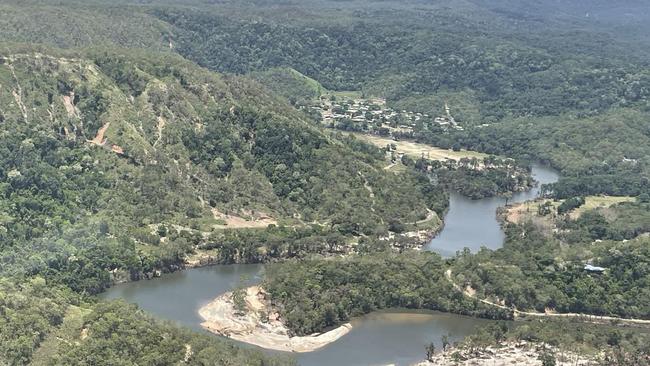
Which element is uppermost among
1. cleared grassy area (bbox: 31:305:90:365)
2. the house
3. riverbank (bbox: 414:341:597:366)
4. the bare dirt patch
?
cleared grassy area (bbox: 31:305:90:365)

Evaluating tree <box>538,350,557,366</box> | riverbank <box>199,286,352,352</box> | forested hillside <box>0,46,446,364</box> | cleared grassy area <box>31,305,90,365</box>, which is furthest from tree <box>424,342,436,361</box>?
cleared grassy area <box>31,305,90,365</box>

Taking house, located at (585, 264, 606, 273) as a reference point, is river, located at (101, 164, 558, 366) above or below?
below

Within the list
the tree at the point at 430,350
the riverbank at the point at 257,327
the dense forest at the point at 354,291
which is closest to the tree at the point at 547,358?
the tree at the point at 430,350

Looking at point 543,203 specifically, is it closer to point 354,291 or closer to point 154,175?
point 354,291

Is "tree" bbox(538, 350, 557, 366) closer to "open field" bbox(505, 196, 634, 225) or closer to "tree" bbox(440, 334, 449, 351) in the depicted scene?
"tree" bbox(440, 334, 449, 351)

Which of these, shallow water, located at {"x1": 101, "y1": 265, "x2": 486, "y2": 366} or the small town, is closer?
shallow water, located at {"x1": 101, "y1": 265, "x2": 486, "y2": 366}

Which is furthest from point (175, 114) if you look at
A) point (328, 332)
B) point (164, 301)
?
Result: point (328, 332)

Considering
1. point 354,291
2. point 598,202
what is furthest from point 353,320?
point 598,202

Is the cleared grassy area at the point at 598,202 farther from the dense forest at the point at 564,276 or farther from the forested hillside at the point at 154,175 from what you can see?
the forested hillside at the point at 154,175
